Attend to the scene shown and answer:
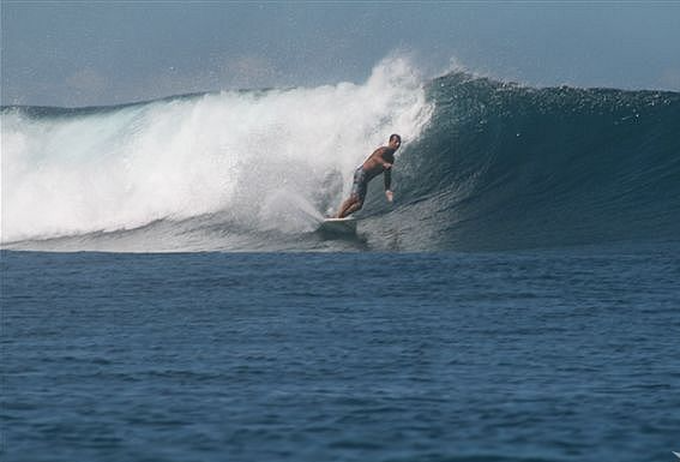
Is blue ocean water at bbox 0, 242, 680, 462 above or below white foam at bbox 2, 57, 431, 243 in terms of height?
below

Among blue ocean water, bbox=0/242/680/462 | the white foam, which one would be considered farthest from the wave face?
blue ocean water, bbox=0/242/680/462

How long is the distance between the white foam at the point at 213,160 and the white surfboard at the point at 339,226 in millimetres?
678

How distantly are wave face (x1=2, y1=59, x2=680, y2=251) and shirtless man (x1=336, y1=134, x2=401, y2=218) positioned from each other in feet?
1.22

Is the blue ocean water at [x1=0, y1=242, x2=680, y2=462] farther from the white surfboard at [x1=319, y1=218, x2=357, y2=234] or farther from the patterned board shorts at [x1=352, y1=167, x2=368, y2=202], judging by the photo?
the patterned board shorts at [x1=352, y1=167, x2=368, y2=202]

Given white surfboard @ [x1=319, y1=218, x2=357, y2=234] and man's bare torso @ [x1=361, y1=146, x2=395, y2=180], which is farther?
man's bare torso @ [x1=361, y1=146, x2=395, y2=180]

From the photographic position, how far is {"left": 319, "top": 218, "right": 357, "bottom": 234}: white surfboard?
1927 centimetres

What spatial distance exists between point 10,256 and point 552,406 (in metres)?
12.3

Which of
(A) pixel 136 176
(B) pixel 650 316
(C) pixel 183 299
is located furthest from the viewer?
(A) pixel 136 176

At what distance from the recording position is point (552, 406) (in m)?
8.02

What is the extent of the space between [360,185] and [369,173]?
347mm

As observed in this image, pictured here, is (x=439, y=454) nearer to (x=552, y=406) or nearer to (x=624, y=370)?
(x=552, y=406)

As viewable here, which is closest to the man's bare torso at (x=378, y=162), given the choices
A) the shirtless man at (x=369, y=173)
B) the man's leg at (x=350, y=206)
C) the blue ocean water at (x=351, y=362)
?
the shirtless man at (x=369, y=173)

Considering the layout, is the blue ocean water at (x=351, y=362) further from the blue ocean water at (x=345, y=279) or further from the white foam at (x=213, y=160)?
the white foam at (x=213, y=160)

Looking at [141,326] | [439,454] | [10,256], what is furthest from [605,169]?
[439,454]
